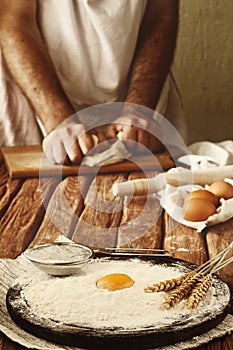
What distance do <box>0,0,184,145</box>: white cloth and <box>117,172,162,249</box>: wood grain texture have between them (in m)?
0.76

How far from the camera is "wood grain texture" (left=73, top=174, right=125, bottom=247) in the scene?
1.12 metres

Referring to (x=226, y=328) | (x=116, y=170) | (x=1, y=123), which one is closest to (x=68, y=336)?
(x=226, y=328)

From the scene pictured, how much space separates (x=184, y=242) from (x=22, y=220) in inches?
11.7

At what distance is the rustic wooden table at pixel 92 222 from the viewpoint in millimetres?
1093

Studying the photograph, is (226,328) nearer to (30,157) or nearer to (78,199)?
(78,199)

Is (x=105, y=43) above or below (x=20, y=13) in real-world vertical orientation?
below

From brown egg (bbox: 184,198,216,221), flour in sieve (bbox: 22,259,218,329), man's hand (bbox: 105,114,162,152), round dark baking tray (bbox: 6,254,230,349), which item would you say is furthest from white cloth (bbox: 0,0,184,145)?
round dark baking tray (bbox: 6,254,230,349)

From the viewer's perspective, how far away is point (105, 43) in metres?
2.02

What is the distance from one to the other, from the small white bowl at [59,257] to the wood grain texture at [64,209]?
14 cm

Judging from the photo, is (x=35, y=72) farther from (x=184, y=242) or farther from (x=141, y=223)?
(x=184, y=242)

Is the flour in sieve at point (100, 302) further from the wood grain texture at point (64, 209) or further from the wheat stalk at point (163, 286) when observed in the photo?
the wood grain texture at point (64, 209)

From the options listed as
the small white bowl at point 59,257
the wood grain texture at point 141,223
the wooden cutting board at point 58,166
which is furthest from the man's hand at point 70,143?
the small white bowl at point 59,257

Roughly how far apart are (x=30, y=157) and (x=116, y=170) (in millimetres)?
227

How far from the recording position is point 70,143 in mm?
1607
